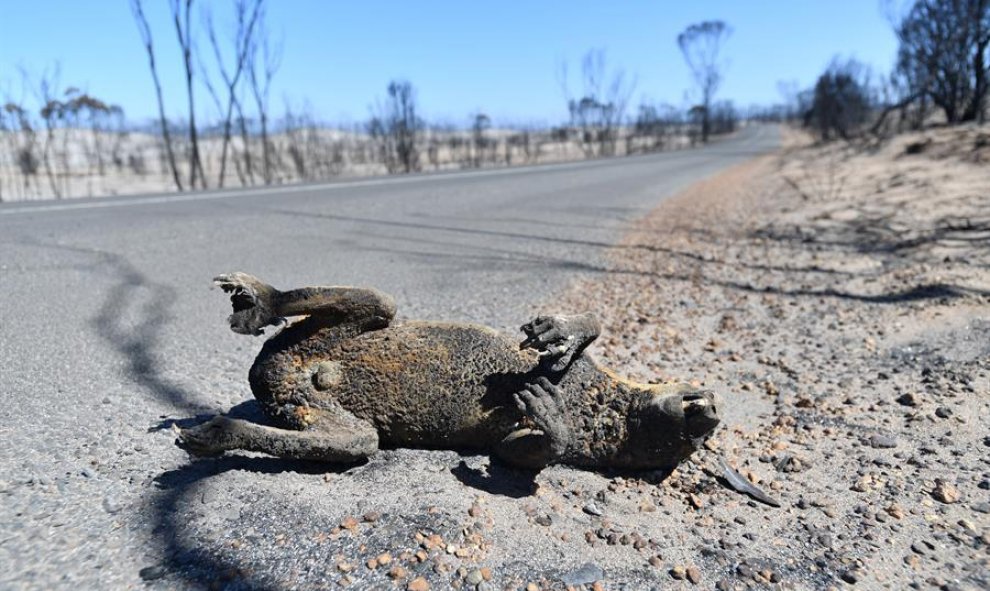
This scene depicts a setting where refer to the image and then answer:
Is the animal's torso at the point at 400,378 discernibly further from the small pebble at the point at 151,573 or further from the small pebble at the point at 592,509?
the small pebble at the point at 151,573

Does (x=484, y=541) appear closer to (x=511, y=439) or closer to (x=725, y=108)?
(x=511, y=439)

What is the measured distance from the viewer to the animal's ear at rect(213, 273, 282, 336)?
8.82ft

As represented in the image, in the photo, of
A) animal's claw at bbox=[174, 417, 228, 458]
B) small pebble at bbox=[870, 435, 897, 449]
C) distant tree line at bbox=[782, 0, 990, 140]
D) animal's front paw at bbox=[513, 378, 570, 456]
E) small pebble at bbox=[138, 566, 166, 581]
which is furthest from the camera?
distant tree line at bbox=[782, 0, 990, 140]

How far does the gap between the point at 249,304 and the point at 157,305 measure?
118 inches

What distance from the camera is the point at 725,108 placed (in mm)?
99875

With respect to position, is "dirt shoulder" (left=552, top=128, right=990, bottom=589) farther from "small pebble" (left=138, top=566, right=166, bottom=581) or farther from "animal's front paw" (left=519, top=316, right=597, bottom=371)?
"small pebble" (left=138, top=566, right=166, bottom=581)

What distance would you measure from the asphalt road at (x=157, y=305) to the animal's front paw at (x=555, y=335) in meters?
1.07

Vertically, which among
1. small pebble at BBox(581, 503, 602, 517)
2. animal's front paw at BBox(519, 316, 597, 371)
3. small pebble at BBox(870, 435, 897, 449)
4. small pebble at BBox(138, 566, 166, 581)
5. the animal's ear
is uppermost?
the animal's ear

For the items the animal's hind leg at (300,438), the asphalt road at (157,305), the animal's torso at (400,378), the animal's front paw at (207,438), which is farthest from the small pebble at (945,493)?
the animal's front paw at (207,438)

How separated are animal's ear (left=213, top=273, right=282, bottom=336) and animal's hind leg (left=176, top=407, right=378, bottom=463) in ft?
1.33

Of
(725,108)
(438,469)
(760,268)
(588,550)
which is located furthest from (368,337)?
(725,108)

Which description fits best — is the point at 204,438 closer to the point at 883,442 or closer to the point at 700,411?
the point at 700,411

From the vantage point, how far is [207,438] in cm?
237

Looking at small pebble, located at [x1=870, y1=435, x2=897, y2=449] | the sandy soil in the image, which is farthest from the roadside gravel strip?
the sandy soil
